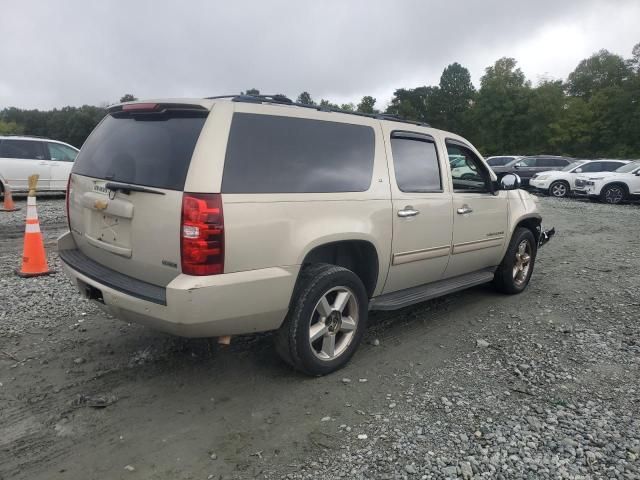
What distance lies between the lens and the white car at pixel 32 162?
40.3 feet

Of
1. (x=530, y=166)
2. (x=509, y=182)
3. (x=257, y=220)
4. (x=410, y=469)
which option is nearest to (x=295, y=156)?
(x=257, y=220)

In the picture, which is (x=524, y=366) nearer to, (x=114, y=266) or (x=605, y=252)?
(x=114, y=266)

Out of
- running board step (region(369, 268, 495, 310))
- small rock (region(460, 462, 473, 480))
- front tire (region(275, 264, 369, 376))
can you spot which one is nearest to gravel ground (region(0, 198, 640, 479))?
small rock (region(460, 462, 473, 480))

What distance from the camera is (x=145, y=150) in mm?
3064

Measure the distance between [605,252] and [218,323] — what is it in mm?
7719

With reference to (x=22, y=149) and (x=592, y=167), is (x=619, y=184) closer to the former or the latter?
(x=592, y=167)

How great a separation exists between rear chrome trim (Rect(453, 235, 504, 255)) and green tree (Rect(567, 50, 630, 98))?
195 ft

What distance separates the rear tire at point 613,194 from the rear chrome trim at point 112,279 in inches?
716

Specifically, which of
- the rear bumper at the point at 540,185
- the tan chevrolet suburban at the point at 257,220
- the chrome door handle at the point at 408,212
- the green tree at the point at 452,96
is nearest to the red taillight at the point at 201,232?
the tan chevrolet suburban at the point at 257,220

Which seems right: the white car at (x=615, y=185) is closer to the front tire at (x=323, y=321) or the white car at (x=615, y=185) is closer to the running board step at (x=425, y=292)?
the running board step at (x=425, y=292)

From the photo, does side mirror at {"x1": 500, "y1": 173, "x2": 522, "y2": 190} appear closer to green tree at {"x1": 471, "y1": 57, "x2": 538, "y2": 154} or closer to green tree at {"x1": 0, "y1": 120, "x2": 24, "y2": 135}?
green tree at {"x1": 471, "y1": 57, "x2": 538, "y2": 154}

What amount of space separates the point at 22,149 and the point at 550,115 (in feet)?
169

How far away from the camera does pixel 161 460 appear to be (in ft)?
8.34

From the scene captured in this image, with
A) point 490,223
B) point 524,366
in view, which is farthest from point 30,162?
point 524,366
